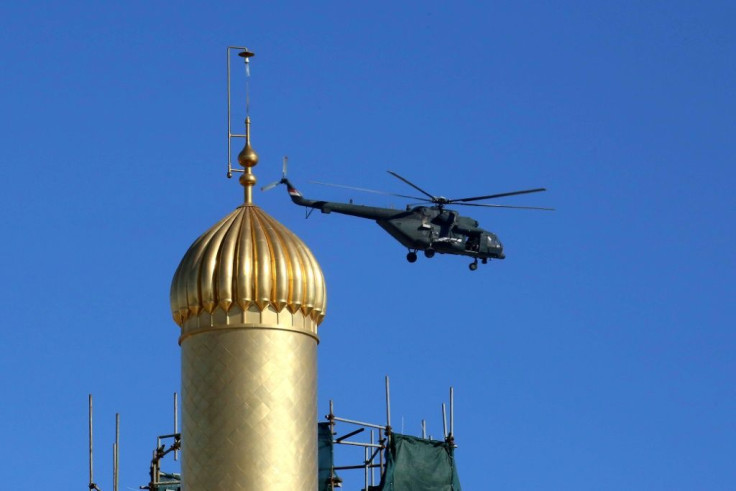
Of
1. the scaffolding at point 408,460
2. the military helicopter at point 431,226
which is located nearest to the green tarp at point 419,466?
the scaffolding at point 408,460

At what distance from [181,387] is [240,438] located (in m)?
0.89

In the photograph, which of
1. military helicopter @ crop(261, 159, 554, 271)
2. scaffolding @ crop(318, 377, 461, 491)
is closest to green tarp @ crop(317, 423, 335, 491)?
scaffolding @ crop(318, 377, 461, 491)

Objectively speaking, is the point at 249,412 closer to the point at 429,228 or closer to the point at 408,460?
the point at 408,460

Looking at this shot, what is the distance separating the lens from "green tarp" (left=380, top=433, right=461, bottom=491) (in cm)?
3300

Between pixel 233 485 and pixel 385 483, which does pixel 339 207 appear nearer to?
pixel 385 483

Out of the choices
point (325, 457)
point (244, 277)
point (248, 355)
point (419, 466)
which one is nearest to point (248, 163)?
point (244, 277)

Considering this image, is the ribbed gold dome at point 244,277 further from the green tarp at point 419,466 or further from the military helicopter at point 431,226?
the military helicopter at point 431,226

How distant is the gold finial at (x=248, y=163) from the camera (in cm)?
1917

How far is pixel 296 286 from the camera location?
1803cm

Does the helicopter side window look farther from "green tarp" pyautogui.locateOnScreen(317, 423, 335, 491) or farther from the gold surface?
the gold surface

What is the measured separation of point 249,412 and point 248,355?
556 millimetres

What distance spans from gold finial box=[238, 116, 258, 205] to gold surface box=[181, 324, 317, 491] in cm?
189

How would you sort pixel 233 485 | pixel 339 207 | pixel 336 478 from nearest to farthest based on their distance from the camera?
1. pixel 233 485
2. pixel 336 478
3. pixel 339 207

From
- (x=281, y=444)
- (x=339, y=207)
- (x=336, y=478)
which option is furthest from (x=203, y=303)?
(x=339, y=207)
